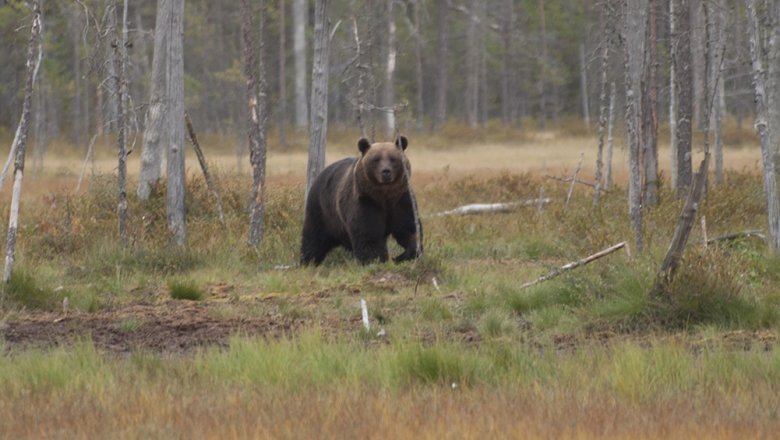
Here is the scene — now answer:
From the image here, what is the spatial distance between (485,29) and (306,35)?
9.37 metres

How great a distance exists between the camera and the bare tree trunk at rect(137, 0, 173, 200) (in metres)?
20.2

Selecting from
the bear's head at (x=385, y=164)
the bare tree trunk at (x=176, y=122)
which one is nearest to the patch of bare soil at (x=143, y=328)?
the bear's head at (x=385, y=164)

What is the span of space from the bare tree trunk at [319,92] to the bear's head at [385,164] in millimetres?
3084

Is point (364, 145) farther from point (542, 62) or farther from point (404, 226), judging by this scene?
point (542, 62)

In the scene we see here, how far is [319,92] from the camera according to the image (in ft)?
58.6

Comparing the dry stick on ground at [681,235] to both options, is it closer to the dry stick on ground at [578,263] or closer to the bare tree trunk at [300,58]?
the dry stick on ground at [578,263]

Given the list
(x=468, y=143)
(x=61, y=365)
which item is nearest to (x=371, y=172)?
(x=61, y=365)

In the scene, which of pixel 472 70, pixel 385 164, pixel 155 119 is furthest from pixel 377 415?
pixel 472 70

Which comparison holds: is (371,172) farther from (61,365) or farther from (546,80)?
(546,80)

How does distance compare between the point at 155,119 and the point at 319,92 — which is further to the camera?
the point at 155,119

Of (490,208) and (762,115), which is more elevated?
(762,115)

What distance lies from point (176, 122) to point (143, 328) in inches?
273

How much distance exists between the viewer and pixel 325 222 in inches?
622

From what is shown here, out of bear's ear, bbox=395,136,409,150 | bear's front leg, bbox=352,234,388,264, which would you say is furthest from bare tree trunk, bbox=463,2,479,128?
bear's front leg, bbox=352,234,388,264
